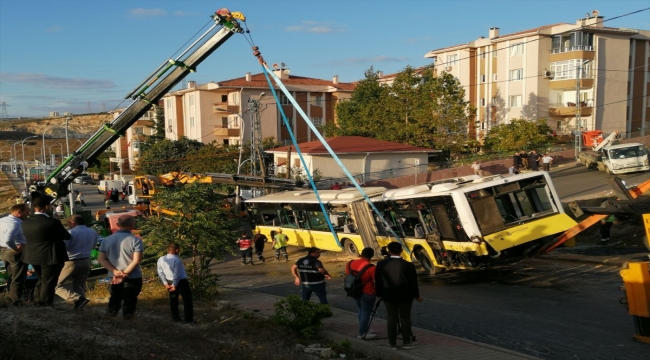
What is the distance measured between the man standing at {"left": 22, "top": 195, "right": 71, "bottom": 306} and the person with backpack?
419cm

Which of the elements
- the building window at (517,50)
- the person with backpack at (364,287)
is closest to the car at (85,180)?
the building window at (517,50)

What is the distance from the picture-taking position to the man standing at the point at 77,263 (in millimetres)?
9711

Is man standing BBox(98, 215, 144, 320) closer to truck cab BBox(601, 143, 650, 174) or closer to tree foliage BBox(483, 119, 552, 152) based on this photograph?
truck cab BBox(601, 143, 650, 174)

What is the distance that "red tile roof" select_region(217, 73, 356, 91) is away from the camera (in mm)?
68675

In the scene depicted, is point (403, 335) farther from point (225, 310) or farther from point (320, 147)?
point (320, 147)

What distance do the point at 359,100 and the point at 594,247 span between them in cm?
4589

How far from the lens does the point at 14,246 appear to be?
991 centimetres

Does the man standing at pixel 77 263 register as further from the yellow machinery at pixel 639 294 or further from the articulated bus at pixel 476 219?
the articulated bus at pixel 476 219

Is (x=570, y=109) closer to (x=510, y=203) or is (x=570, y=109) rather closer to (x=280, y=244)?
(x=280, y=244)

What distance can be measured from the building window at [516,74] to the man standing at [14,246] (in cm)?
5260

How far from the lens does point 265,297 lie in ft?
47.2

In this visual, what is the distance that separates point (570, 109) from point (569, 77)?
2.75 m

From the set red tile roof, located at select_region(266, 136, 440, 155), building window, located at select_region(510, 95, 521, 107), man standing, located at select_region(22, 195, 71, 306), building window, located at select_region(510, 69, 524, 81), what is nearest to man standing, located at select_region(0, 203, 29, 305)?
man standing, located at select_region(22, 195, 71, 306)

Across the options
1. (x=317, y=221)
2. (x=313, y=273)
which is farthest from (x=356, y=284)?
(x=317, y=221)
